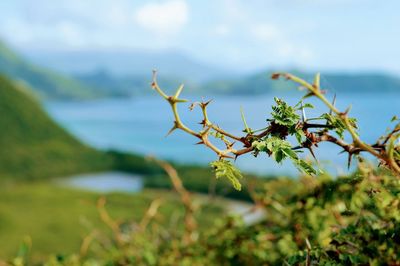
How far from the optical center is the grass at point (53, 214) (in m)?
26.9

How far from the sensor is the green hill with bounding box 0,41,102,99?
147 m

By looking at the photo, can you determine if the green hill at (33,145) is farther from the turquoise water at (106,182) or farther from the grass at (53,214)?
the grass at (53,214)

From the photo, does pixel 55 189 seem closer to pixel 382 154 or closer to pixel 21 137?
pixel 21 137

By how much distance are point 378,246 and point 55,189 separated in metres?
41.9

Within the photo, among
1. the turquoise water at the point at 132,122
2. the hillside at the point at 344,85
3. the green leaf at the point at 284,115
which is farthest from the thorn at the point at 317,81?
the hillside at the point at 344,85

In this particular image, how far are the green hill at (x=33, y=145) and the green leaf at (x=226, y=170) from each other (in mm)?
48826

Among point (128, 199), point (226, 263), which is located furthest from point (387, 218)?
point (128, 199)

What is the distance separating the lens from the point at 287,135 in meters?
0.93

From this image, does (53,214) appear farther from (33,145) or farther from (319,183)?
(319,183)

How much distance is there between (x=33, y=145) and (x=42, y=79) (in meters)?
98.2

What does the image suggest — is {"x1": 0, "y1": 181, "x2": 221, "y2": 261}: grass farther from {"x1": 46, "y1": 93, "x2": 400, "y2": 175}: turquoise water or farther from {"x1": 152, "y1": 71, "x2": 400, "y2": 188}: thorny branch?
{"x1": 152, "y1": 71, "x2": 400, "y2": 188}: thorny branch

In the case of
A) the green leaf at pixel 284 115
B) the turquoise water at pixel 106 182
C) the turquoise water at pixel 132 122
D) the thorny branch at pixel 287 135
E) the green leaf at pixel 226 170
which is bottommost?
the green leaf at pixel 226 170

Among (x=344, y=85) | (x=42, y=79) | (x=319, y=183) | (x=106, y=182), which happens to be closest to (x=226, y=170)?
(x=319, y=183)

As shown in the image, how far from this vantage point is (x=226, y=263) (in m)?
2.58
